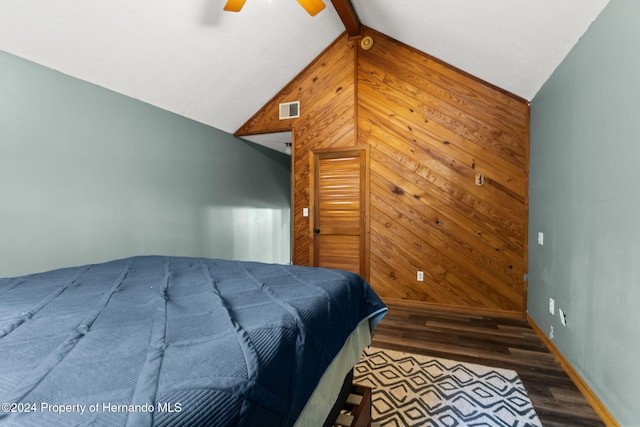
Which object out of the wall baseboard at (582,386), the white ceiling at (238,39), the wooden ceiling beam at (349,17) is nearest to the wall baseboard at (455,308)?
the wall baseboard at (582,386)

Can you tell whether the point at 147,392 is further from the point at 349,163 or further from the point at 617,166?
the point at 349,163

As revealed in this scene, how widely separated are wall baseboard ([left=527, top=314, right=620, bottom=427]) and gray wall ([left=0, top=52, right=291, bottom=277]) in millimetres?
3606

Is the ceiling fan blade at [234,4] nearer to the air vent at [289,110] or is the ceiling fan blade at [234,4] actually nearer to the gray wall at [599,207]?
the air vent at [289,110]

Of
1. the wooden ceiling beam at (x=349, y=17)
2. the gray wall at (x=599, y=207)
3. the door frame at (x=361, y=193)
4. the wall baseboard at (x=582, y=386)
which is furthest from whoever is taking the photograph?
the door frame at (x=361, y=193)

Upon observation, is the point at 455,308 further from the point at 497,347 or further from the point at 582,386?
the point at 582,386

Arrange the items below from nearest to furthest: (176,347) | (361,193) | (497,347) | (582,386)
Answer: (176,347) < (582,386) < (497,347) < (361,193)

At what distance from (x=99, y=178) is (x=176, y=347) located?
2.52 metres

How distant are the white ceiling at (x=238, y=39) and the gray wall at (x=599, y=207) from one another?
32 cm

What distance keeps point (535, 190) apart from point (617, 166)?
156 cm

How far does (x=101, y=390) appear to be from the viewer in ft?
1.96

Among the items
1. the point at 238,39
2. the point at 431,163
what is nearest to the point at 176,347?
the point at 238,39

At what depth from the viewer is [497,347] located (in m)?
2.66

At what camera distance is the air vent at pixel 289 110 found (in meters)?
4.21

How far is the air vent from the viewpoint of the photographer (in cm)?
421
